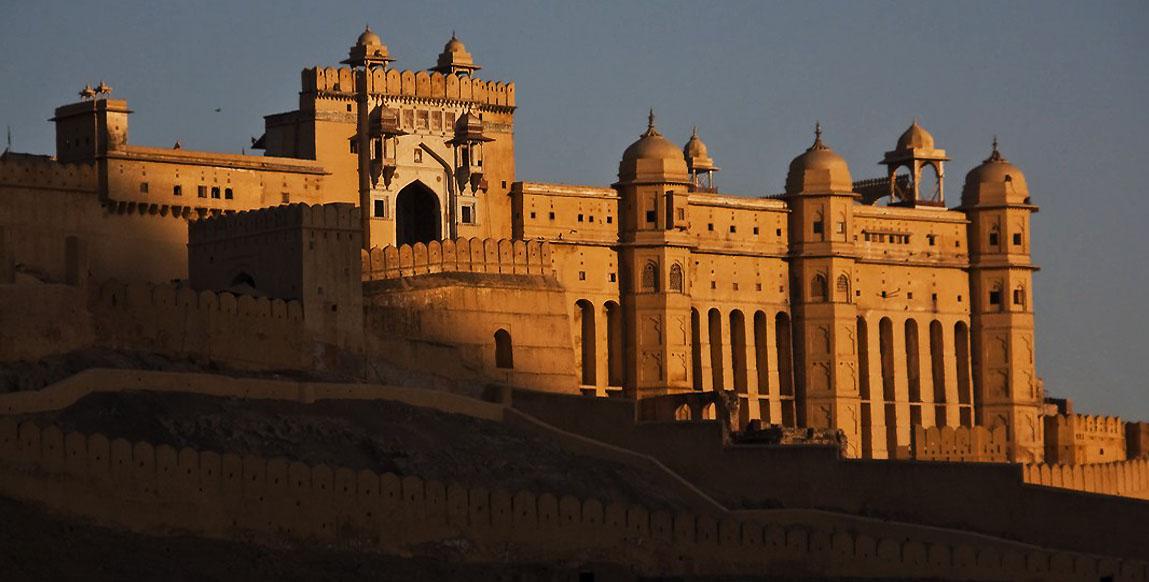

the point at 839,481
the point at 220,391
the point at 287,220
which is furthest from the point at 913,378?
the point at 220,391

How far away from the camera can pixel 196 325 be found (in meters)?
75.4

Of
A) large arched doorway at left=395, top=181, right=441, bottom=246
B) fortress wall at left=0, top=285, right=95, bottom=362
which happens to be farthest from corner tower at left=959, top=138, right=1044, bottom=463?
fortress wall at left=0, top=285, right=95, bottom=362

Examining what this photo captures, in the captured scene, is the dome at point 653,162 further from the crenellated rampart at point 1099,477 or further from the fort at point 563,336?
the crenellated rampart at point 1099,477

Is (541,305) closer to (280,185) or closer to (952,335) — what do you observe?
(280,185)

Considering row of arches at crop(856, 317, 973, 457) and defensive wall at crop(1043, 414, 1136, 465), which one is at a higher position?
row of arches at crop(856, 317, 973, 457)

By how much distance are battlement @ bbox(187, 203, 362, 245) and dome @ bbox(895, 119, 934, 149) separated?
3202cm

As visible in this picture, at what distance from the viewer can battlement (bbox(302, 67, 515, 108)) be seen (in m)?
91.0

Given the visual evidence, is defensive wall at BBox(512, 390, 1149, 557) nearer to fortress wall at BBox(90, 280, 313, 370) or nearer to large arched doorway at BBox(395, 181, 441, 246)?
fortress wall at BBox(90, 280, 313, 370)

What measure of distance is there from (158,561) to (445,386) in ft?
65.1

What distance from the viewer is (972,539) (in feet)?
259

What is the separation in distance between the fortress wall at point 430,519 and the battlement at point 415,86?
783 inches

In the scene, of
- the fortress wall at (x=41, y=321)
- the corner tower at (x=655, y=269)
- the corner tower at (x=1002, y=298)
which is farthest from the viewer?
the corner tower at (x=1002, y=298)

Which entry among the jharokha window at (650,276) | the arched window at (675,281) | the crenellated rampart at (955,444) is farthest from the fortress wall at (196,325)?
the crenellated rampart at (955,444)

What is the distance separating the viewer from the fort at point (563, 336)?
69.9 meters
